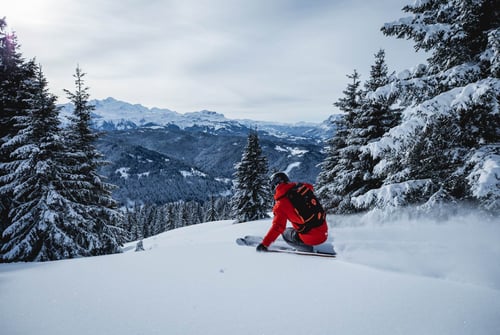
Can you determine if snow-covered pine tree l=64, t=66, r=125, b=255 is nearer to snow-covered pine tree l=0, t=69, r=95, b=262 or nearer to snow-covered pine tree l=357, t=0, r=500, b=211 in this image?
snow-covered pine tree l=0, t=69, r=95, b=262

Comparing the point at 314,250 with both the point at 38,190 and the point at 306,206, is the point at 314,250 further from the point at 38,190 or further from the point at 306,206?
the point at 38,190

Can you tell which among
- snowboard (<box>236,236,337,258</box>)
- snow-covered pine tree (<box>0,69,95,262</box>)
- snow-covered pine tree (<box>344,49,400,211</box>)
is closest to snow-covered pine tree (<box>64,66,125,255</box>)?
snow-covered pine tree (<box>0,69,95,262</box>)

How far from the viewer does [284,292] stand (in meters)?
2.96

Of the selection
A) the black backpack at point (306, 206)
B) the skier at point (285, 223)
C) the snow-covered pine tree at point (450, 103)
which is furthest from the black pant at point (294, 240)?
the snow-covered pine tree at point (450, 103)

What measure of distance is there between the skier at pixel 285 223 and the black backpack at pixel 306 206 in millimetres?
58

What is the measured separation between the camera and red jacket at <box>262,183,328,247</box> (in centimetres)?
449

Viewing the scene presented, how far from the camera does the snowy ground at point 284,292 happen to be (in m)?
2.28

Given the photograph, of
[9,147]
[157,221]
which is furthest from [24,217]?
[157,221]

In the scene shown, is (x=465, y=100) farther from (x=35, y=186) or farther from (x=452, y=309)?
(x=35, y=186)

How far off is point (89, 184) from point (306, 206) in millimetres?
13330

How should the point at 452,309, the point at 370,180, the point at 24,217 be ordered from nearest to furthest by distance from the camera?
1. the point at 452,309
2. the point at 24,217
3. the point at 370,180

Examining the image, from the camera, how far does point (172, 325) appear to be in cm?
240

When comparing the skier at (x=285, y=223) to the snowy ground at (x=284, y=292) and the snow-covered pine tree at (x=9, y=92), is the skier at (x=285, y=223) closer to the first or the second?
the snowy ground at (x=284, y=292)

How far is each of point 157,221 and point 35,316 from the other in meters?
67.0
